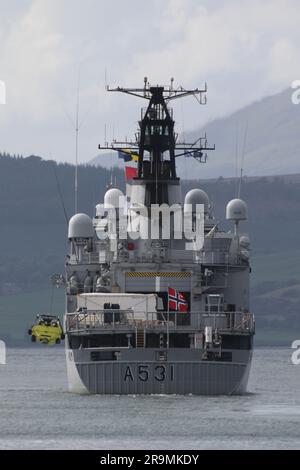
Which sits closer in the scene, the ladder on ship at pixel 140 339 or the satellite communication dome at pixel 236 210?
the ladder on ship at pixel 140 339

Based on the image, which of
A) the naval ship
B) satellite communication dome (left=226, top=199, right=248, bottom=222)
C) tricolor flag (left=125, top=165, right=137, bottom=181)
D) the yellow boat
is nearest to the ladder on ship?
the naval ship

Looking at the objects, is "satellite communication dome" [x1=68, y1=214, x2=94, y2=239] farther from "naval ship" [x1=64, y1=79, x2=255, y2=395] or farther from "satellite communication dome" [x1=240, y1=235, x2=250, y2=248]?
"satellite communication dome" [x1=240, y1=235, x2=250, y2=248]

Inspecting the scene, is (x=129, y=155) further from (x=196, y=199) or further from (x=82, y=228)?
(x=82, y=228)

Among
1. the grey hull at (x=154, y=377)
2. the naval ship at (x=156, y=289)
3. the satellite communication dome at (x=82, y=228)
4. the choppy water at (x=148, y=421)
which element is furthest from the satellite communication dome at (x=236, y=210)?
the grey hull at (x=154, y=377)

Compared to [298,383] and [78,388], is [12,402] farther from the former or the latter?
[298,383]

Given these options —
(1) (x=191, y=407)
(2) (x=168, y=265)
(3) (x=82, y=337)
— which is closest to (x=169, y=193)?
Result: (2) (x=168, y=265)

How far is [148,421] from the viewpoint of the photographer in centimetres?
7912

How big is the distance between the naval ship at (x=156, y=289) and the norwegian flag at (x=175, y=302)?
72mm

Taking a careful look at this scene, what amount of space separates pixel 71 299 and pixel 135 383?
40.9ft

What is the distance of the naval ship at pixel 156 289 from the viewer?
90812mm

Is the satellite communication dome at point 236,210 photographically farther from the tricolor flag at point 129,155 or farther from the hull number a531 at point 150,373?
the hull number a531 at point 150,373

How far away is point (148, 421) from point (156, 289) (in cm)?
1796

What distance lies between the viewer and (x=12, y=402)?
9438 centimetres

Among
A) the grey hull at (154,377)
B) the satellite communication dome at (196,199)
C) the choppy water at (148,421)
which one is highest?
the satellite communication dome at (196,199)
